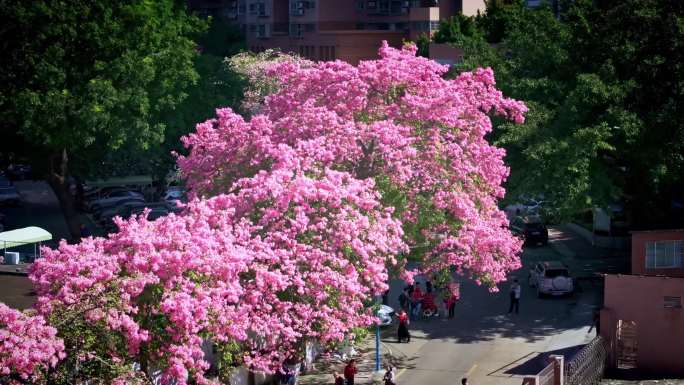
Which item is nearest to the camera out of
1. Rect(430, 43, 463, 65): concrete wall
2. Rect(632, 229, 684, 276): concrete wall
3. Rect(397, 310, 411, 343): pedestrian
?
Rect(632, 229, 684, 276): concrete wall

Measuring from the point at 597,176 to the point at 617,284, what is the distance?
8.54 meters

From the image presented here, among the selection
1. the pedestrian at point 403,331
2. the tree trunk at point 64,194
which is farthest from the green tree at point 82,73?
the pedestrian at point 403,331

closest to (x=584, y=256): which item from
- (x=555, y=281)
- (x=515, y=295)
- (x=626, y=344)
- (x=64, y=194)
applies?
(x=555, y=281)

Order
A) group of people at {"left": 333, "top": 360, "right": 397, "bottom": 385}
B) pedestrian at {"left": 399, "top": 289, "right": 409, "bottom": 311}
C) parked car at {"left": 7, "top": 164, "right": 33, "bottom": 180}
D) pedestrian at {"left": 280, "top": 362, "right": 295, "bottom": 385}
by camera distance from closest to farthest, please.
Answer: group of people at {"left": 333, "top": 360, "right": 397, "bottom": 385}
pedestrian at {"left": 280, "top": 362, "right": 295, "bottom": 385}
pedestrian at {"left": 399, "top": 289, "right": 409, "bottom": 311}
parked car at {"left": 7, "top": 164, "right": 33, "bottom": 180}

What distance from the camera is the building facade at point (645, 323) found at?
3356cm

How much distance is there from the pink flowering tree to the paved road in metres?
2.87

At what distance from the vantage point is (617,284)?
34.2 m

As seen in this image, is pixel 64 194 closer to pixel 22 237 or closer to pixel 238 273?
pixel 22 237

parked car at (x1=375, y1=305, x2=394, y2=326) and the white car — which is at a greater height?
the white car

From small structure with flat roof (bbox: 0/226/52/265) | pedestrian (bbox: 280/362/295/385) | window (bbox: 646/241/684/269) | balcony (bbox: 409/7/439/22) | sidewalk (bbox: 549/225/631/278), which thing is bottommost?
sidewalk (bbox: 549/225/631/278)

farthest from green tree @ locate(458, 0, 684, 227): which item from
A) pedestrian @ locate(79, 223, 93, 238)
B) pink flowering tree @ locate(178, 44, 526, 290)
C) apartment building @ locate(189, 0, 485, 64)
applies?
apartment building @ locate(189, 0, 485, 64)

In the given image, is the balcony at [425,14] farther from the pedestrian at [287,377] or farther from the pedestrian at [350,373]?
the pedestrian at [287,377]

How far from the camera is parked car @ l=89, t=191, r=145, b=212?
Answer: 6297 cm

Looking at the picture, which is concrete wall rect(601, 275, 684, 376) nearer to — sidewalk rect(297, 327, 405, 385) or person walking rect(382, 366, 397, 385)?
person walking rect(382, 366, 397, 385)
